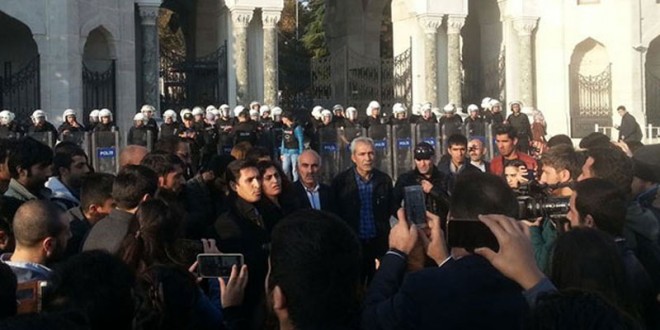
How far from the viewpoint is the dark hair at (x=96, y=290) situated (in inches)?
140

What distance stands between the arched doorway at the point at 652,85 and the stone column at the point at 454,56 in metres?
6.53

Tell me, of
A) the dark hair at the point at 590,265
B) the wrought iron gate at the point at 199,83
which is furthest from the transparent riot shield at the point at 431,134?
the dark hair at the point at 590,265

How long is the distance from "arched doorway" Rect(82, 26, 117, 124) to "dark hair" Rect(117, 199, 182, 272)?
68.3 feet

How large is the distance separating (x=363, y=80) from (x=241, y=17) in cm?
532

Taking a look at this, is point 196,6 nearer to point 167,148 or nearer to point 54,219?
point 167,148

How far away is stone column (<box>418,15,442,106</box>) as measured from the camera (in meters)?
29.5

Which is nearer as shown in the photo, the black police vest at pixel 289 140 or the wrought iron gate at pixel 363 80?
the black police vest at pixel 289 140

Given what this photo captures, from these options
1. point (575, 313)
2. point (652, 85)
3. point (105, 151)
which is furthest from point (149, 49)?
point (575, 313)

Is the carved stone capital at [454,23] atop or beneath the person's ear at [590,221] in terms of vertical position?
atop

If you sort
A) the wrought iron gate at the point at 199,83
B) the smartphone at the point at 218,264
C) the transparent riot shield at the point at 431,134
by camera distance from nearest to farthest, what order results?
the smartphone at the point at 218,264
the transparent riot shield at the point at 431,134
the wrought iron gate at the point at 199,83

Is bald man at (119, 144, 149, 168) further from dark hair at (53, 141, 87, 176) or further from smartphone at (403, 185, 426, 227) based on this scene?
smartphone at (403, 185, 426, 227)

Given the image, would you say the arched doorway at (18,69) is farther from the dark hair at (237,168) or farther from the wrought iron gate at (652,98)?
the wrought iron gate at (652,98)

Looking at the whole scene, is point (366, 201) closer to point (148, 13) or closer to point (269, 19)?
point (148, 13)

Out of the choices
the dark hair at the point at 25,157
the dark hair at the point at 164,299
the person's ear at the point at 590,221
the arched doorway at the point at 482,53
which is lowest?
the dark hair at the point at 164,299
